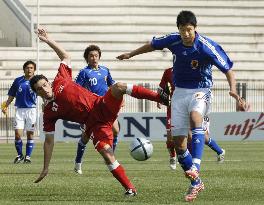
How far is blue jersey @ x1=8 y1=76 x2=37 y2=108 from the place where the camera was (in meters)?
23.4

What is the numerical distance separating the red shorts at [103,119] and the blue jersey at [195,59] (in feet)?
2.87

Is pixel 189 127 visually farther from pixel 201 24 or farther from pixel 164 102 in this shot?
pixel 201 24

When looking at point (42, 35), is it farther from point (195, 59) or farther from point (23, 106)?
point (23, 106)

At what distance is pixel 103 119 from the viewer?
1315 cm

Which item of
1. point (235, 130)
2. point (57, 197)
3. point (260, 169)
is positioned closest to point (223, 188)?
point (57, 197)

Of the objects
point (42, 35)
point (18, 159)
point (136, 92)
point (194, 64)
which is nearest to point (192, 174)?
point (136, 92)

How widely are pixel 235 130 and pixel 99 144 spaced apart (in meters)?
23.1

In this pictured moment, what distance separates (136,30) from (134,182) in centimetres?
3005

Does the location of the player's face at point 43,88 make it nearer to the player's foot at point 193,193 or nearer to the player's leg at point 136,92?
the player's leg at point 136,92

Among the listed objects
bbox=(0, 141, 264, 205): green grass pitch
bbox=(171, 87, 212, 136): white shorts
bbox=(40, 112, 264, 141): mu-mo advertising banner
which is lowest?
bbox=(40, 112, 264, 141): mu-mo advertising banner

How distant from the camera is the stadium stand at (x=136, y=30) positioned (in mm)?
43812

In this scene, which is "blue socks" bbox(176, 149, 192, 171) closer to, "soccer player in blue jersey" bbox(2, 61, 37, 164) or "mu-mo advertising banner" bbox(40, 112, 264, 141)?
"soccer player in blue jersey" bbox(2, 61, 37, 164)

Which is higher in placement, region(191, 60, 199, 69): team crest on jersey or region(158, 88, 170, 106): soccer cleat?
region(191, 60, 199, 69): team crest on jersey

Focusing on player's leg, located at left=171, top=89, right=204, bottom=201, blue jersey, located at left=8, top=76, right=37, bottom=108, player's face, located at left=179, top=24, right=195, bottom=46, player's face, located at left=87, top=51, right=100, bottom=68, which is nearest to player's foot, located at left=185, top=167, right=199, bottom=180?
player's leg, located at left=171, top=89, right=204, bottom=201
